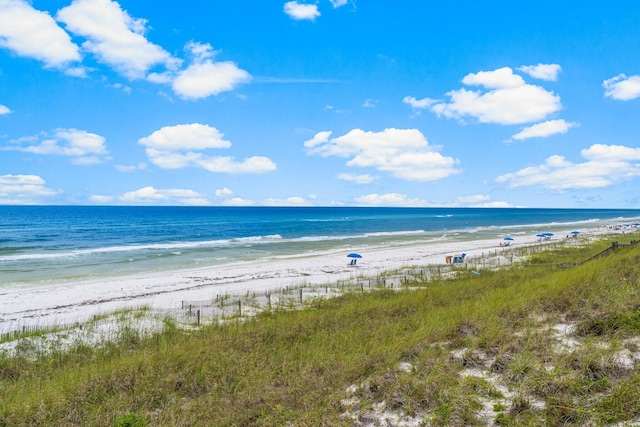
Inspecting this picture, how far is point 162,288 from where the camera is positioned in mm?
25484

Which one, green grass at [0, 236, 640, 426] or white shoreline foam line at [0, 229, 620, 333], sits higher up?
green grass at [0, 236, 640, 426]

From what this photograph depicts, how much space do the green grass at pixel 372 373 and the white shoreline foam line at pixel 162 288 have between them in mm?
10321

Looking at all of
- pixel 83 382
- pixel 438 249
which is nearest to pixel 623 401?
pixel 83 382

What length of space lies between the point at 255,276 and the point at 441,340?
2304 cm

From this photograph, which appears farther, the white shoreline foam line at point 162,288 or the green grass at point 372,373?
the white shoreline foam line at point 162,288

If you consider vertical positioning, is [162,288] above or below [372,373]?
below

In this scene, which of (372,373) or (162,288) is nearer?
(372,373)

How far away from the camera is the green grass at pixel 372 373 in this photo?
5434mm

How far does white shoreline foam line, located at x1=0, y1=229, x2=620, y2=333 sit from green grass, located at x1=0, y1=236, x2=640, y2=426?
10.3m

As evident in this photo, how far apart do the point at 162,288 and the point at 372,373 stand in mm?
22131

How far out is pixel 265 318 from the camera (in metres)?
14.0

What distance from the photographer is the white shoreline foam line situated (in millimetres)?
19000

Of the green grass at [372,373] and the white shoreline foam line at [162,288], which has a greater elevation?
the green grass at [372,373]

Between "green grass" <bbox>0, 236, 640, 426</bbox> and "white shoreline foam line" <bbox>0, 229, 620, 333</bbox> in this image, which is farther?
"white shoreline foam line" <bbox>0, 229, 620, 333</bbox>
